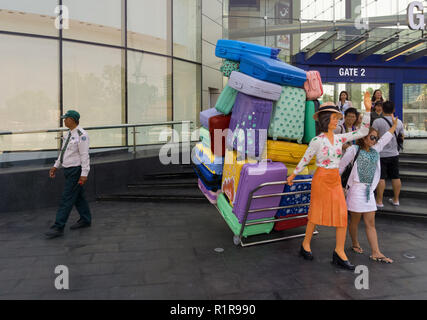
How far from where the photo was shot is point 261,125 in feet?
13.9

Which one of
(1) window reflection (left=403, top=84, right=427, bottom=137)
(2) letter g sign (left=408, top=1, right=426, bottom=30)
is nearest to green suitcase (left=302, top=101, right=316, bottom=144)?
(2) letter g sign (left=408, top=1, right=426, bottom=30)

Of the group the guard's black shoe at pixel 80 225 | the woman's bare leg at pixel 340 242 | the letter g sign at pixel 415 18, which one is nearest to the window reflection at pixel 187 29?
the letter g sign at pixel 415 18

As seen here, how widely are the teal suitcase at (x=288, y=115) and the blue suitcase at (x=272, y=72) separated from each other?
0.10 meters

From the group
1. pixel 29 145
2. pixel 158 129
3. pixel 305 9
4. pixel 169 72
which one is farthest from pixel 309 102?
pixel 305 9

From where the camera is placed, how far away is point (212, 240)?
495 centimetres

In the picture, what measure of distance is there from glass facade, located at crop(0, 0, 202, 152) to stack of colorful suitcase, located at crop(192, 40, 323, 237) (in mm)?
4721

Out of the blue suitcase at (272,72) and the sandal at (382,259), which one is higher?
the blue suitcase at (272,72)

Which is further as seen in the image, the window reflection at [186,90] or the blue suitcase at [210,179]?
the window reflection at [186,90]

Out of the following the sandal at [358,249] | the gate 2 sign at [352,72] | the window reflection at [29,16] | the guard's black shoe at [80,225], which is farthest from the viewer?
the gate 2 sign at [352,72]

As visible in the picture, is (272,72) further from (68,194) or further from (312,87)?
(68,194)

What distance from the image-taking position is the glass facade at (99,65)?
31.8 feet

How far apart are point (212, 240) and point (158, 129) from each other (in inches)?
266

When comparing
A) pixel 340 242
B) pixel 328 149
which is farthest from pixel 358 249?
pixel 328 149

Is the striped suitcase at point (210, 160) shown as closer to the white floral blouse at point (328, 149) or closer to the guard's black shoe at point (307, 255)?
the white floral blouse at point (328, 149)
